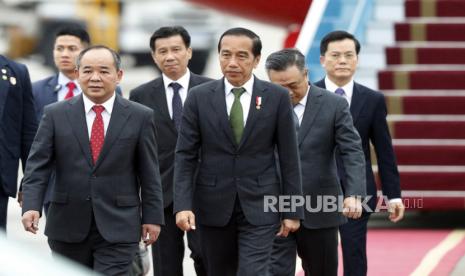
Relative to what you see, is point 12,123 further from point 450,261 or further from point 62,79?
point 450,261

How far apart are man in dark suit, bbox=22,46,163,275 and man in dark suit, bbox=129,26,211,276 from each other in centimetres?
150

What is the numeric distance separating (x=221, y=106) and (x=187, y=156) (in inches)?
13.6

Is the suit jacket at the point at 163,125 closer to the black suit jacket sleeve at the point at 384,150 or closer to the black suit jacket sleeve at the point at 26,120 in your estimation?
the black suit jacket sleeve at the point at 26,120

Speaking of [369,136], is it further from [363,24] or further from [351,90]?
[363,24]

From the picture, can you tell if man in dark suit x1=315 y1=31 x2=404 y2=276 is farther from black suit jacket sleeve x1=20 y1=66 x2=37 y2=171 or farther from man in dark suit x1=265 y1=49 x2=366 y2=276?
black suit jacket sleeve x1=20 y1=66 x2=37 y2=171

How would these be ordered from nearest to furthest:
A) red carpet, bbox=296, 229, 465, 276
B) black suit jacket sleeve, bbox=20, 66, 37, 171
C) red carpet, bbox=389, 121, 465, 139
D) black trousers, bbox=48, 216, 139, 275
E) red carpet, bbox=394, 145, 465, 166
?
black trousers, bbox=48, 216, 139, 275
black suit jacket sleeve, bbox=20, 66, 37, 171
red carpet, bbox=296, 229, 465, 276
red carpet, bbox=394, 145, 465, 166
red carpet, bbox=389, 121, 465, 139

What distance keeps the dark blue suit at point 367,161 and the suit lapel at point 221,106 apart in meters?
1.55

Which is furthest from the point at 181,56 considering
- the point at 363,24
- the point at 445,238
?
the point at 363,24

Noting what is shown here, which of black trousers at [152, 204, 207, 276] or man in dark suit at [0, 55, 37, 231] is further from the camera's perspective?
black trousers at [152, 204, 207, 276]

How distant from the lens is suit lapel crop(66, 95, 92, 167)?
755 cm

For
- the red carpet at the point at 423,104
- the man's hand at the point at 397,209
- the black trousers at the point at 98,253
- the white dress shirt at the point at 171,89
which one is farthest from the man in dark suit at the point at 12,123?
the red carpet at the point at 423,104

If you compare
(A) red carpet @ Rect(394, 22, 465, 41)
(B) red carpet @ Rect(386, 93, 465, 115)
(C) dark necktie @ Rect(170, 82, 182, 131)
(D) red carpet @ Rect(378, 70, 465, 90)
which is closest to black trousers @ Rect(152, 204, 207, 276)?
(C) dark necktie @ Rect(170, 82, 182, 131)

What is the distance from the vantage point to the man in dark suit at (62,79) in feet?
34.0

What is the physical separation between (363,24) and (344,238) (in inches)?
254
